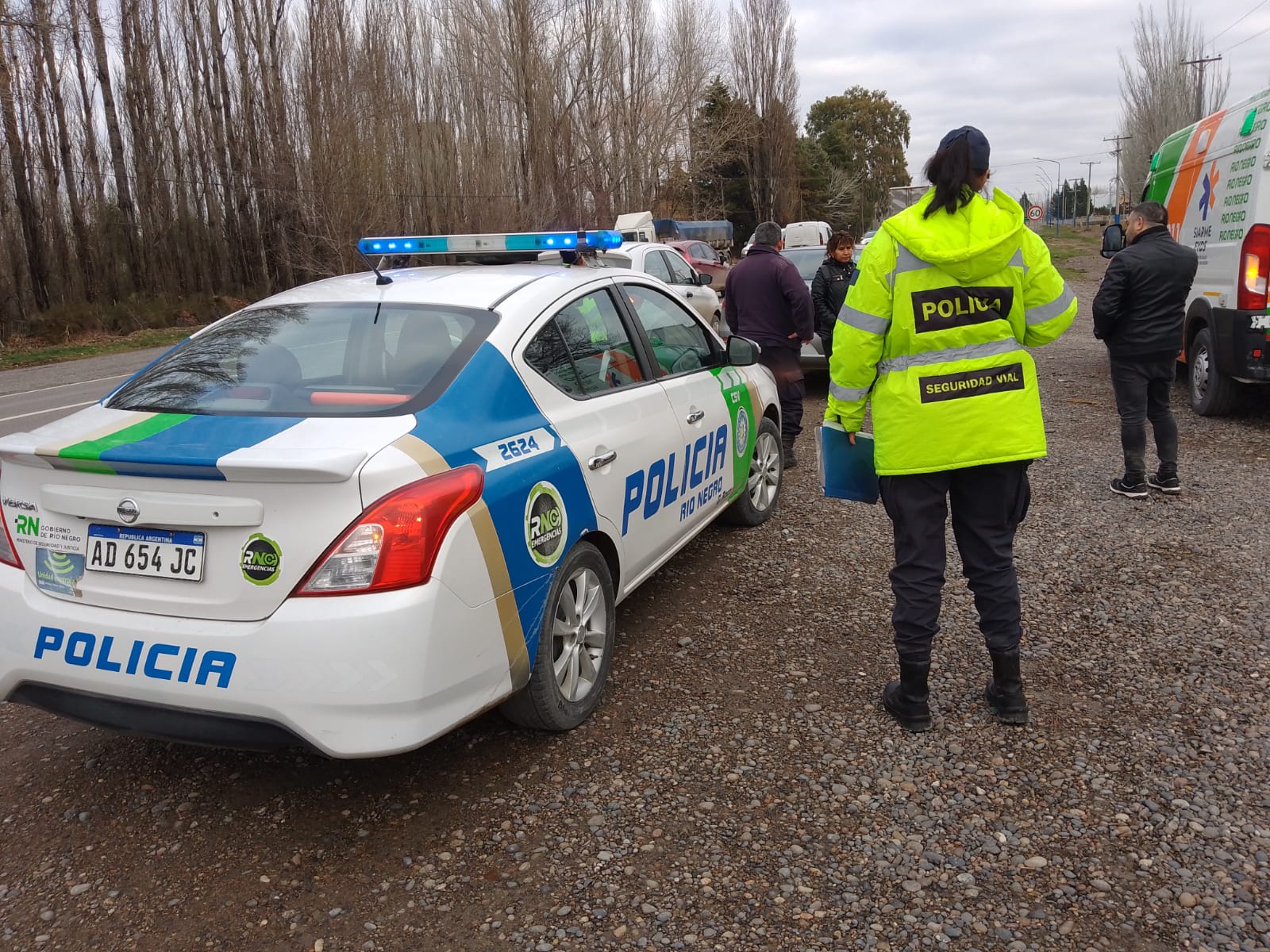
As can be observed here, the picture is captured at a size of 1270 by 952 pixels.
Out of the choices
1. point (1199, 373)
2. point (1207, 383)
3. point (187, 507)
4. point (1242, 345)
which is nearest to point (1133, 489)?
point (1242, 345)

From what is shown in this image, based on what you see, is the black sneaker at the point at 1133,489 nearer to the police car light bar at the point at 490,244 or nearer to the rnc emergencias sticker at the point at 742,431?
the rnc emergencias sticker at the point at 742,431

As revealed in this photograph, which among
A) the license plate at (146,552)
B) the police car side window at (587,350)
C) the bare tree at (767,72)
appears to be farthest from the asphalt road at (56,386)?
the bare tree at (767,72)

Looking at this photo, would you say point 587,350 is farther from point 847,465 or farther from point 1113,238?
point 1113,238

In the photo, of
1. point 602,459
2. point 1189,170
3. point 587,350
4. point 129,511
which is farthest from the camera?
point 1189,170

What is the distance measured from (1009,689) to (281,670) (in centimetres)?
243

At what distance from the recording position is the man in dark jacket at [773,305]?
22.3 feet

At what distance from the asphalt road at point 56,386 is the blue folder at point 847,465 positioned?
8.21 metres

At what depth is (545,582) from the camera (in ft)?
10.3

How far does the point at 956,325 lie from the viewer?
10.5ft

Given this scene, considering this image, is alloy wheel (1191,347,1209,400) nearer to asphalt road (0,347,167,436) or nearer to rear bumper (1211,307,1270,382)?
rear bumper (1211,307,1270,382)

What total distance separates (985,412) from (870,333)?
456 mm

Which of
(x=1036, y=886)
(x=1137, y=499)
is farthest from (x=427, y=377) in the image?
(x=1137, y=499)

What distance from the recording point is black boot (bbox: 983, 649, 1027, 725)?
3424 millimetres

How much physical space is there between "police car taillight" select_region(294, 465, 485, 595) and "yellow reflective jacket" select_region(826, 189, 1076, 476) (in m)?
1.60
